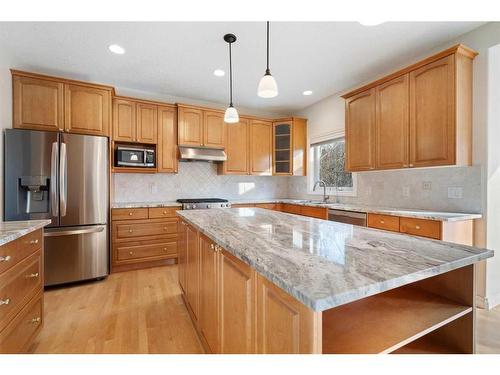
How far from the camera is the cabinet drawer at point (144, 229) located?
3186 millimetres

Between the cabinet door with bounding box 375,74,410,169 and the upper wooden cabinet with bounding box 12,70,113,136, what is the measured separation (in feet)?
10.9

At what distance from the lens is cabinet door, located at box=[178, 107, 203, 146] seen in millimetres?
3715

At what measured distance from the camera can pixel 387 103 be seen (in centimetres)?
273

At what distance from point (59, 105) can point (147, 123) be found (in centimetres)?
101

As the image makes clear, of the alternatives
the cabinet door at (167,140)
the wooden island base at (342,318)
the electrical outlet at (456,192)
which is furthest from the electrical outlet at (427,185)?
the cabinet door at (167,140)

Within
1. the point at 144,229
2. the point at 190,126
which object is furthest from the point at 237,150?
the point at 144,229

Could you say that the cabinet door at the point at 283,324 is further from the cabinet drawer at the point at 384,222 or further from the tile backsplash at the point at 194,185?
the tile backsplash at the point at 194,185

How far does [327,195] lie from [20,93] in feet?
14.0

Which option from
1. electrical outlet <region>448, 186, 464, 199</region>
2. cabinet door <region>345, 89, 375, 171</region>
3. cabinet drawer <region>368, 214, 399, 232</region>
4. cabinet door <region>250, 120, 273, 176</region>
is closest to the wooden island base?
cabinet drawer <region>368, 214, 399, 232</region>

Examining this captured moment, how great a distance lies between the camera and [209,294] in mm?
1469

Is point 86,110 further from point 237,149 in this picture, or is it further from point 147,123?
point 237,149

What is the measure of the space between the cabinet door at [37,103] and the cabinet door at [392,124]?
374cm
